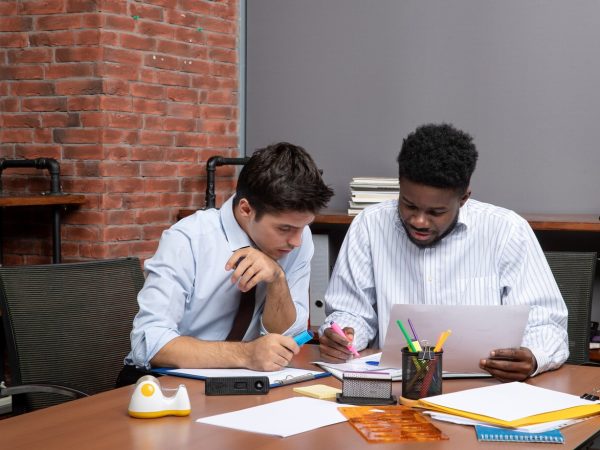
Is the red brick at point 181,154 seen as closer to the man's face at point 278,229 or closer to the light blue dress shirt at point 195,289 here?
the light blue dress shirt at point 195,289

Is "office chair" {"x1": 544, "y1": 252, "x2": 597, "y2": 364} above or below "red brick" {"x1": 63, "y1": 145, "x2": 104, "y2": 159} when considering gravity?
below

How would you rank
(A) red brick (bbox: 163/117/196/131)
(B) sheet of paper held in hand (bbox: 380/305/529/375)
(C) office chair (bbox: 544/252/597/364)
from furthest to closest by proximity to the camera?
(A) red brick (bbox: 163/117/196/131)
(C) office chair (bbox: 544/252/597/364)
(B) sheet of paper held in hand (bbox: 380/305/529/375)

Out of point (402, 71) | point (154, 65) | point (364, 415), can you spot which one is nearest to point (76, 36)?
point (154, 65)

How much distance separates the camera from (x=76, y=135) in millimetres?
3768

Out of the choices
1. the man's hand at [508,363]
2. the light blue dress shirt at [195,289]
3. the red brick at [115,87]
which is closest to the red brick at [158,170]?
the red brick at [115,87]

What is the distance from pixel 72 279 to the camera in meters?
2.38

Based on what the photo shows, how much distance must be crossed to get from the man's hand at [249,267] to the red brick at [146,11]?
1898 mm

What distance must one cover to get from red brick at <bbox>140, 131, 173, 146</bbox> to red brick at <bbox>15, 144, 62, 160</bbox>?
356 millimetres

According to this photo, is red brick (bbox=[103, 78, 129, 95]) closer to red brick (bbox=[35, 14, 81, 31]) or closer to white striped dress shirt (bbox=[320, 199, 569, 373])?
red brick (bbox=[35, 14, 81, 31])

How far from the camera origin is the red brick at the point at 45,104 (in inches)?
150

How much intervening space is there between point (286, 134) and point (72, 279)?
2.03 m

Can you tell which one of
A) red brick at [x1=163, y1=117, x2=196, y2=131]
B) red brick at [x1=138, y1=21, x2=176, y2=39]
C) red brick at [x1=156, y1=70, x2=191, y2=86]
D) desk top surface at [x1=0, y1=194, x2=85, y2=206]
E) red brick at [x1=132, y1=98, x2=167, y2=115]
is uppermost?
red brick at [x1=138, y1=21, x2=176, y2=39]

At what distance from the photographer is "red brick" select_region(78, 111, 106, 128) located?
12.2ft

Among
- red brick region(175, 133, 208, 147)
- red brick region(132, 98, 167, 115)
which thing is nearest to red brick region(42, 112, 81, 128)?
red brick region(132, 98, 167, 115)
